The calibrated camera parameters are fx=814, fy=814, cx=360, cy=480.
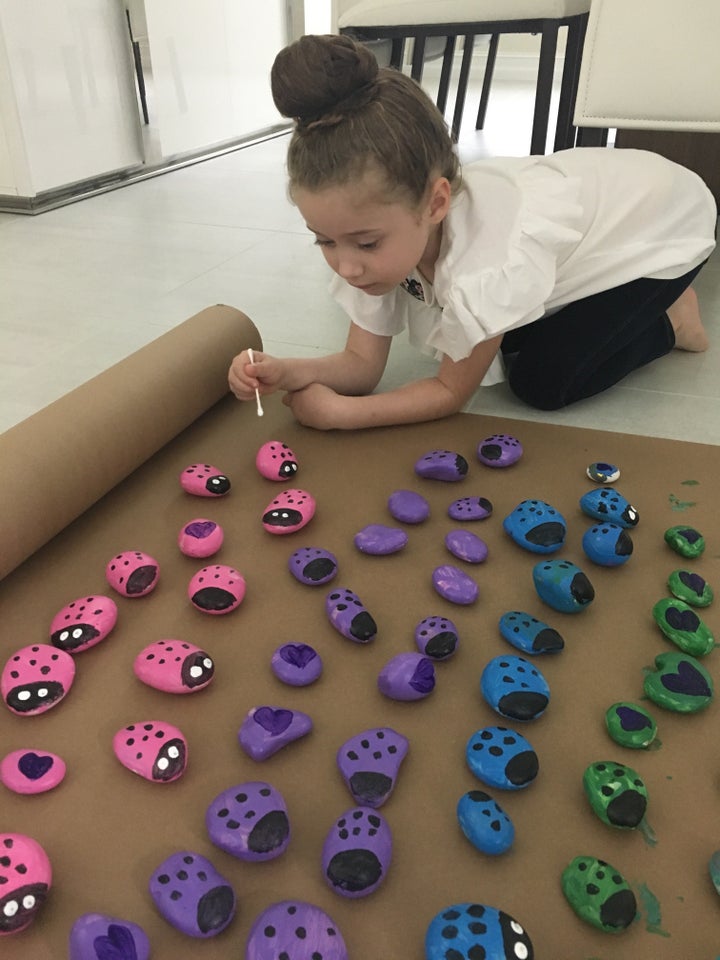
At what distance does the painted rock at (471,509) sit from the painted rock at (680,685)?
0.27m

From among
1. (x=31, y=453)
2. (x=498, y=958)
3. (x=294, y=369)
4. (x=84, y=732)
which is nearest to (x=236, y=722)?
(x=84, y=732)

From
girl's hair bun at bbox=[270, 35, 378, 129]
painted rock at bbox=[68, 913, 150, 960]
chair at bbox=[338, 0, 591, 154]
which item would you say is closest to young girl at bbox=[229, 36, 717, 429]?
girl's hair bun at bbox=[270, 35, 378, 129]

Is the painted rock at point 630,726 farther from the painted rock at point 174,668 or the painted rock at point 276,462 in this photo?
the painted rock at point 276,462

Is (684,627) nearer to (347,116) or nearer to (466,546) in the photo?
(466,546)

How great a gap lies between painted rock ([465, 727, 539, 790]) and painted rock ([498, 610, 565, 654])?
0.37 ft

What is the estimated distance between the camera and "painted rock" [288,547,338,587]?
32.6 inches

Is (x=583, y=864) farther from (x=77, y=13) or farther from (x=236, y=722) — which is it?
(x=77, y=13)

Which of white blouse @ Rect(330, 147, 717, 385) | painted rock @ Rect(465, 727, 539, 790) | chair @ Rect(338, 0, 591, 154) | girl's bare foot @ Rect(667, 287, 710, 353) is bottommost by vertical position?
girl's bare foot @ Rect(667, 287, 710, 353)

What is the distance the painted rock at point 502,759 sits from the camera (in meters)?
0.61

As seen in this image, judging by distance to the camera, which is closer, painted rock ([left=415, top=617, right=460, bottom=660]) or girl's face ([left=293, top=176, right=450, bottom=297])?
painted rock ([left=415, top=617, right=460, bottom=660])

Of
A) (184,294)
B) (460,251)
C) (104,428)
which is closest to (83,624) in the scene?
(104,428)

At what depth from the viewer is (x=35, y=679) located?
70 centimetres

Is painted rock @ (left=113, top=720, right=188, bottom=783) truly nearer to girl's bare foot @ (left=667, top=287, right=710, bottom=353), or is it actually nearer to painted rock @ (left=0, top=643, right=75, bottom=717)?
painted rock @ (left=0, top=643, right=75, bottom=717)

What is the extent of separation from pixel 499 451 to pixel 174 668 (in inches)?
20.0
